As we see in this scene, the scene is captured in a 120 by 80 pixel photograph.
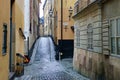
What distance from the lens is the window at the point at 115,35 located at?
11.7 metres

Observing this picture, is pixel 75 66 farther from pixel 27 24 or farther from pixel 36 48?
pixel 36 48

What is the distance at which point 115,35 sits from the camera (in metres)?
12.0

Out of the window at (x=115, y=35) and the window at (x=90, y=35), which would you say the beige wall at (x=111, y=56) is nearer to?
the window at (x=115, y=35)

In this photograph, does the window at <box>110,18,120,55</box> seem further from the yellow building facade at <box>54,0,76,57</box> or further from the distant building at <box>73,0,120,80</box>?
the yellow building facade at <box>54,0,76,57</box>

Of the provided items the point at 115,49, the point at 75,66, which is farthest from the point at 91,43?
the point at 75,66

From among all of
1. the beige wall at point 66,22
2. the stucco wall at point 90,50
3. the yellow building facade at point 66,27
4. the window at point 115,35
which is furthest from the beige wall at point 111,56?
the beige wall at point 66,22

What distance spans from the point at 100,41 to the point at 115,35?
6.64ft

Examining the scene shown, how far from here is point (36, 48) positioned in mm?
36781

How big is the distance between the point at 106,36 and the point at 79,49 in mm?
7186

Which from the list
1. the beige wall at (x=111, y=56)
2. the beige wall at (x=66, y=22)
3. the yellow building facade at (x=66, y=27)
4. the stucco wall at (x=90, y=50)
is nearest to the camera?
the beige wall at (x=111, y=56)

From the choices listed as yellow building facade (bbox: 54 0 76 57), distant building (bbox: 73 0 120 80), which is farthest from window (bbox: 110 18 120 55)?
yellow building facade (bbox: 54 0 76 57)

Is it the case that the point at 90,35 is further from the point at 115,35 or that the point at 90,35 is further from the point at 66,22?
the point at 66,22

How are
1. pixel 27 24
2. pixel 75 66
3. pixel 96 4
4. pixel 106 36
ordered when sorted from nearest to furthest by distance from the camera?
pixel 106 36, pixel 96 4, pixel 75 66, pixel 27 24

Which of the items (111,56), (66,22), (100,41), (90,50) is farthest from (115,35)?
(66,22)
